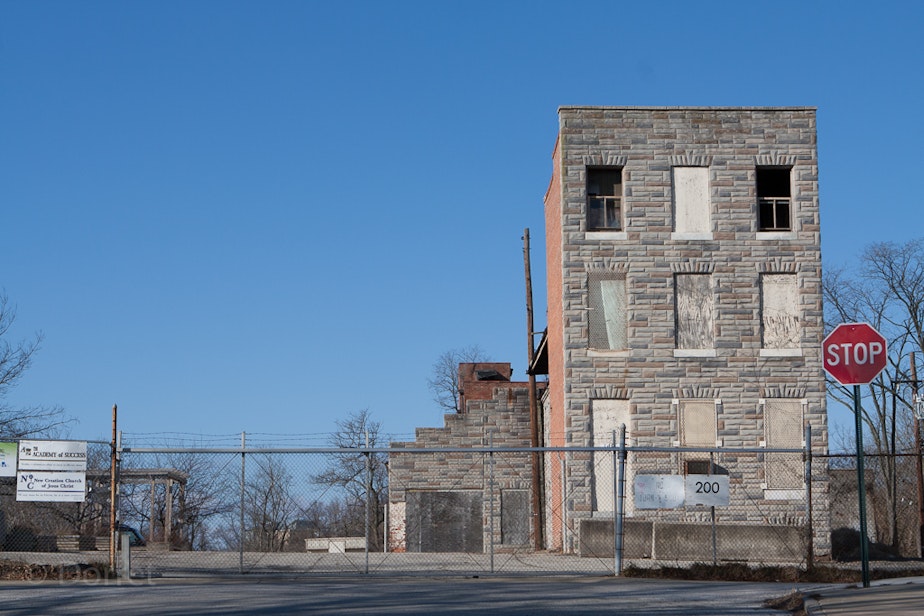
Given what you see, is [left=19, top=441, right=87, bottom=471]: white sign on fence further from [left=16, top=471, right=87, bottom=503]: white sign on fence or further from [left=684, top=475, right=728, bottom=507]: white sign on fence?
→ [left=684, top=475, right=728, bottom=507]: white sign on fence

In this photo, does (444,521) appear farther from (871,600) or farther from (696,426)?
(871,600)

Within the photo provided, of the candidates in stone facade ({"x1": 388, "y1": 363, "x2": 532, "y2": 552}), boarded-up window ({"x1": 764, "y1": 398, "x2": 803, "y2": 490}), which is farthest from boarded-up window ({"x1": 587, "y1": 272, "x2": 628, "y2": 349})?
stone facade ({"x1": 388, "y1": 363, "x2": 532, "y2": 552})

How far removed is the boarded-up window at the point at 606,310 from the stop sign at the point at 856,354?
55.5 ft

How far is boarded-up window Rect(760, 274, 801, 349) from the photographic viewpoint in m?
31.3

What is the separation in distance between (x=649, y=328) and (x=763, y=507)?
17.3 feet

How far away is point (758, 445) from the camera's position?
30.7 m

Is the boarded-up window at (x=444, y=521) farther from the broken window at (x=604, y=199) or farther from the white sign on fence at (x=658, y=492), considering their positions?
the white sign on fence at (x=658, y=492)

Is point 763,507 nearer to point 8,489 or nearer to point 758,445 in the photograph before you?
point 758,445

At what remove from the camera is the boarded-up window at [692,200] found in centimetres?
3145

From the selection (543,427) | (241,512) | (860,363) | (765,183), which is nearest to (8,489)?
(241,512)

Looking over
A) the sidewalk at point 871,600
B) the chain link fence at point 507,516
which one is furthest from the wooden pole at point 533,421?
the sidewalk at point 871,600

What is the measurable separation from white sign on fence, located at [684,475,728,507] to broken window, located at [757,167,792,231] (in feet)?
37.9

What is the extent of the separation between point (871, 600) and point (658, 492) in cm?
787

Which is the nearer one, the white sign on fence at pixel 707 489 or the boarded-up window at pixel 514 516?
the white sign on fence at pixel 707 489
